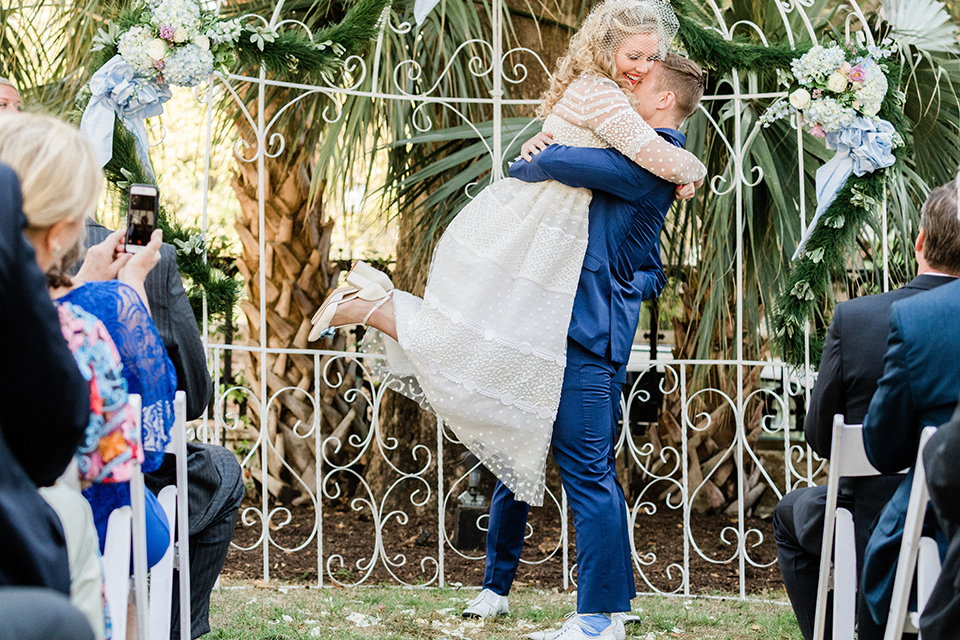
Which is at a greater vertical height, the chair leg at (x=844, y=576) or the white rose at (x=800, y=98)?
the white rose at (x=800, y=98)

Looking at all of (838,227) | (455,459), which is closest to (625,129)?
(838,227)

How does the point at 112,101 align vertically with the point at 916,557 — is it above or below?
above

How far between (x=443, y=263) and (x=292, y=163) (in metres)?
2.05

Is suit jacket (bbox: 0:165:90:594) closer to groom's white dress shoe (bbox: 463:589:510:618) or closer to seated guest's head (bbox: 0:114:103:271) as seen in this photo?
seated guest's head (bbox: 0:114:103:271)

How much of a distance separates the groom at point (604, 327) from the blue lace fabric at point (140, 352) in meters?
1.24

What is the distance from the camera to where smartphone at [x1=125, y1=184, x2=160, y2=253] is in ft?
7.18

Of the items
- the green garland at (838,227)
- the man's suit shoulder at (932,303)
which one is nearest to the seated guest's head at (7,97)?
the man's suit shoulder at (932,303)

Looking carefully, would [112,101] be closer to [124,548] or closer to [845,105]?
[124,548]

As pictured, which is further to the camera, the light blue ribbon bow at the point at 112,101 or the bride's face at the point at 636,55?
the light blue ribbon bow at the point at 112,101

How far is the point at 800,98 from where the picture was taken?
3.29 metres

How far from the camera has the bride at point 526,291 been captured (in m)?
2.89

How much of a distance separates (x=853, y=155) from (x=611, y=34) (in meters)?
0.99

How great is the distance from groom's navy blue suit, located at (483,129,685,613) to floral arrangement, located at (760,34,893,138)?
1.98 feet

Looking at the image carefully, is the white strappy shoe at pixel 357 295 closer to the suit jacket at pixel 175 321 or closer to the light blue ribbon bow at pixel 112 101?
the suit jacket at pixel 175 321
